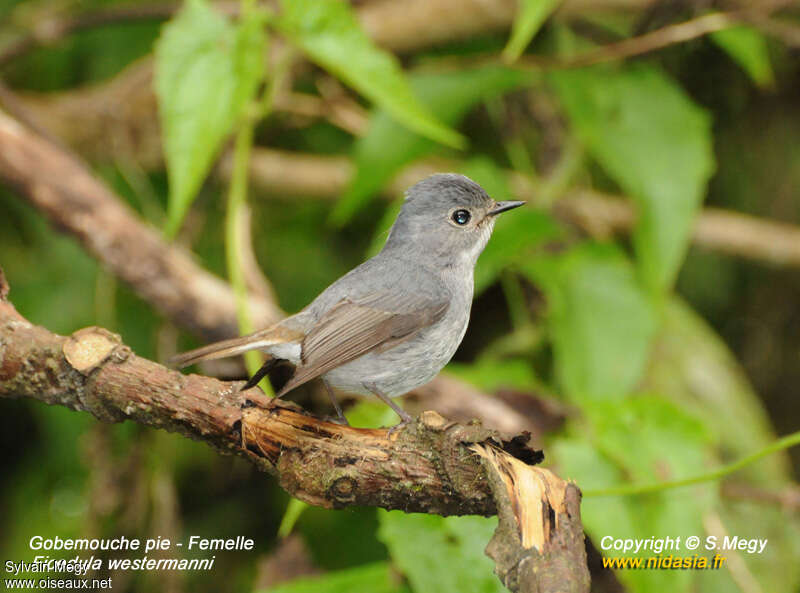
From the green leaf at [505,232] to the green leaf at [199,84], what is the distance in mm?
1313

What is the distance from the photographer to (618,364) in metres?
3.92

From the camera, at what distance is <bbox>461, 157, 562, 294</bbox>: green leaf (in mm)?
3889

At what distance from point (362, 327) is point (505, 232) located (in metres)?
1.55

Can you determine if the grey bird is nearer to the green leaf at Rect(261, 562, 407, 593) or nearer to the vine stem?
the vine stem

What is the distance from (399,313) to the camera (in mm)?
2650

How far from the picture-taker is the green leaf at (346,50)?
300 cm

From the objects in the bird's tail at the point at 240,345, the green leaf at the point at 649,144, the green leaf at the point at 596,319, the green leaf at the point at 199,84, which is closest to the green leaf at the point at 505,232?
the green leaf at the point at 596,319

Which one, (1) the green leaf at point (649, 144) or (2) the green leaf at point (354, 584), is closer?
(2) the green leaf at point (354, 584)

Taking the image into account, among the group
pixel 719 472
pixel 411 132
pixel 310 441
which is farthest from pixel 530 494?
pixel 411 132

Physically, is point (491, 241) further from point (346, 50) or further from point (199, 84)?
point (199, 84)

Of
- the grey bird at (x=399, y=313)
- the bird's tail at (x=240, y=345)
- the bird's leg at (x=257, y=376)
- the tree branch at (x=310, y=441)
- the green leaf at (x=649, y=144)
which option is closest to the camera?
the tree branch at (x=310, y=441)

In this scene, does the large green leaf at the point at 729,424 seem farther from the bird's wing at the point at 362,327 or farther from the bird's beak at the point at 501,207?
the bird's wing at the point at 362,327

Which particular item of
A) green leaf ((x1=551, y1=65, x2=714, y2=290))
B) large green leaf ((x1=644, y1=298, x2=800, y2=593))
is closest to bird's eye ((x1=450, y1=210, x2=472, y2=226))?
green leaf ((x1=551, y1=65, x2=714, y2=290))

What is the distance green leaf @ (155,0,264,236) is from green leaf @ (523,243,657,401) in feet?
5.69
